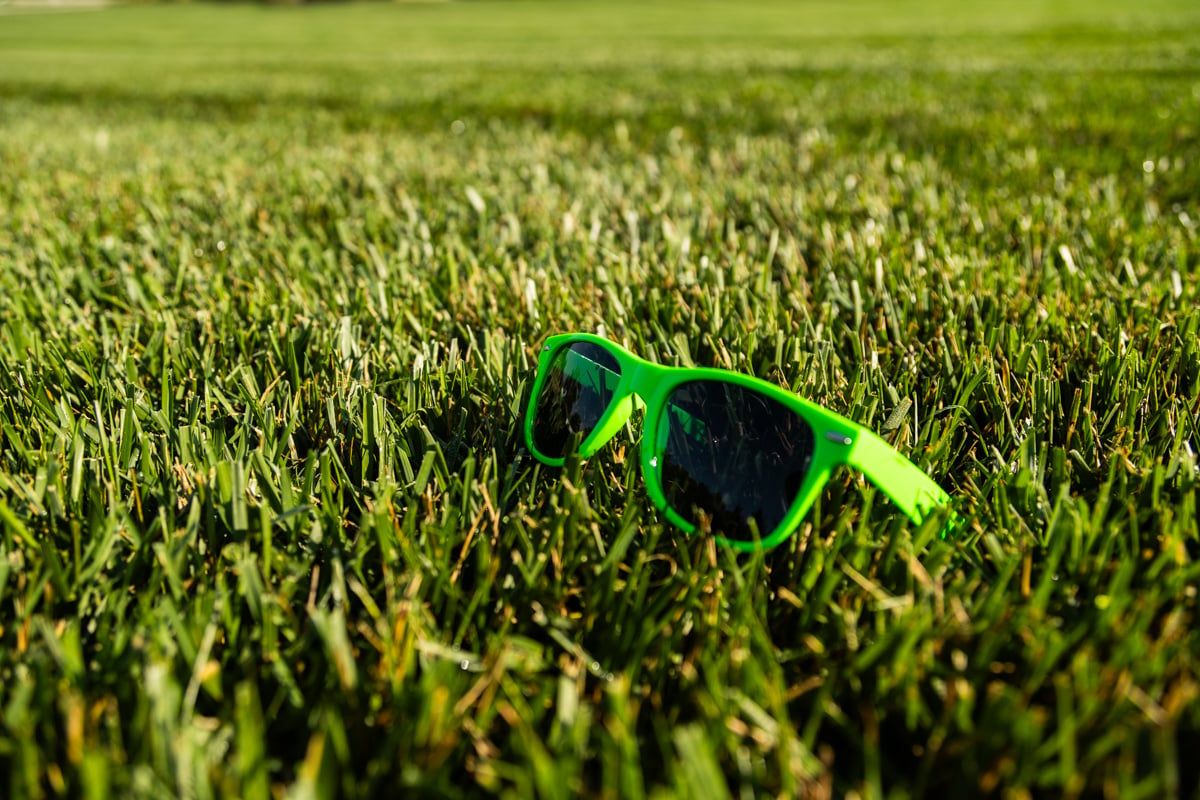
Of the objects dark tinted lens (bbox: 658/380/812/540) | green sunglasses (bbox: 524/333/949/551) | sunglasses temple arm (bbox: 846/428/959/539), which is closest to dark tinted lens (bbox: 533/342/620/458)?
green sunglasses (bbox: 524/333/949/551)

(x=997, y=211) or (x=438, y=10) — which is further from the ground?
(x=438, y=10)

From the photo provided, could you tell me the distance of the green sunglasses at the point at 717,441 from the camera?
1.05 meters

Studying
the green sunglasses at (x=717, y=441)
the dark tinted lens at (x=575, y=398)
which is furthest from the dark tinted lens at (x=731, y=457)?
the dark tinted lens at (x=575, y=398)

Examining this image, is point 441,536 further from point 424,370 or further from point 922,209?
point 922,209

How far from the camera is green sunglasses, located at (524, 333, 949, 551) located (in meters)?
1.05

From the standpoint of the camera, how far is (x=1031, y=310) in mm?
1756

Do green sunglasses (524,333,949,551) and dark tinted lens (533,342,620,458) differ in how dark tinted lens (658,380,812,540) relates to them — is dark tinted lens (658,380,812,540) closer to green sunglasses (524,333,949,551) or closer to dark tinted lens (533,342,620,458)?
green sunglasses (524,333,949,551)

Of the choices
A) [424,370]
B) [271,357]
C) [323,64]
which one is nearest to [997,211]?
[424,370]

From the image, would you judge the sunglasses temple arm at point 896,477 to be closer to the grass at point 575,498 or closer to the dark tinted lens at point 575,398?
the grass at point 575,498

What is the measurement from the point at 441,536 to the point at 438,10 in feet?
124

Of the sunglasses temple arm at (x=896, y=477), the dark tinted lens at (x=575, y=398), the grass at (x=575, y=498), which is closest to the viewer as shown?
the grass at (x=575, y=498)

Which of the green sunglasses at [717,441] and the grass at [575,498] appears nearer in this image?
the grass at [575,498]

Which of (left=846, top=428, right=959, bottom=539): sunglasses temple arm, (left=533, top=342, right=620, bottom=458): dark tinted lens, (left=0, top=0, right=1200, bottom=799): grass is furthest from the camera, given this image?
(left=533, top=342, right=620, bottom=458): dark tinted lens

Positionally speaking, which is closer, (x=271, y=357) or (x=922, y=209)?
(x=271, y=357)
